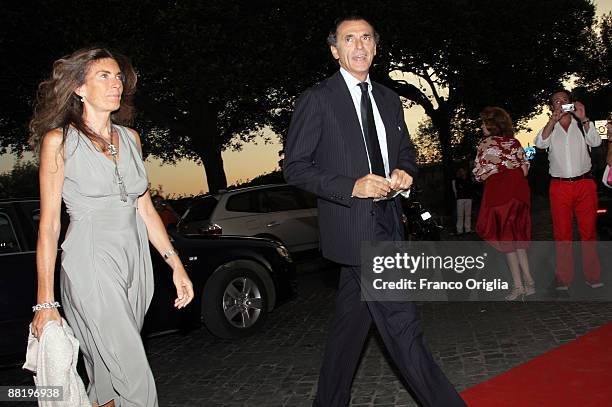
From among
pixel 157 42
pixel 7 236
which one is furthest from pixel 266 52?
pixel 7 236

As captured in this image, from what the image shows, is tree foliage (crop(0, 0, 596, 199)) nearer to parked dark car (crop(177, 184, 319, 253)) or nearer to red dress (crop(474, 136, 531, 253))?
parked dark car (crop(177, 184, 319, 253))

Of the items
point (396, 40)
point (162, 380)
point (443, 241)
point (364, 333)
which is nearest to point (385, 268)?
point (364, 333)

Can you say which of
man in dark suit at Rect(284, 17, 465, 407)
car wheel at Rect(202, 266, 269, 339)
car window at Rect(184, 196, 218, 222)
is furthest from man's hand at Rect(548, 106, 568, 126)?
car window at Rect(184, 196, 218, 222)

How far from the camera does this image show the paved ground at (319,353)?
5047mm

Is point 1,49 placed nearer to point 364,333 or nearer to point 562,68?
point 364,333

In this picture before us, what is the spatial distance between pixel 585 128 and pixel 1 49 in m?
13.0

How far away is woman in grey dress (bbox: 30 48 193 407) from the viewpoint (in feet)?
9.83

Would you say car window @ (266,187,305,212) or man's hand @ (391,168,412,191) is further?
car window @ (266,187,305,212)

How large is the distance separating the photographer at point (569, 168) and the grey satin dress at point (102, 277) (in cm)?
545

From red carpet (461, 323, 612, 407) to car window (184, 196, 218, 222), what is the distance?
768 centimetres

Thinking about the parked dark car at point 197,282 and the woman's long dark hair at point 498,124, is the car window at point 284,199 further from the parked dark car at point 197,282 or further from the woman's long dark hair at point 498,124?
the woman's long dark hair at point 498,124

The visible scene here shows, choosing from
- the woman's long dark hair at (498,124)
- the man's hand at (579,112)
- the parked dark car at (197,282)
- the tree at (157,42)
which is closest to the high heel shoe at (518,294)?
the woman's long dark hair at (498,124)

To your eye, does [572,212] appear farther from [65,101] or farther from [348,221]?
[65,101]

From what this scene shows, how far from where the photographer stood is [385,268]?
333cm
